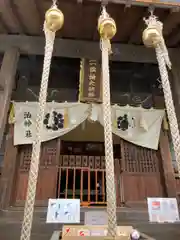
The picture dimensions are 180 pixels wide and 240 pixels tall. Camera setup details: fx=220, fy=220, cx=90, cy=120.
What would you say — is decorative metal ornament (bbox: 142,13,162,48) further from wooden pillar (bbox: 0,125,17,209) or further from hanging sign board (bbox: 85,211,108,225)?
wooden pillar (bbox: 0,125,17,209)

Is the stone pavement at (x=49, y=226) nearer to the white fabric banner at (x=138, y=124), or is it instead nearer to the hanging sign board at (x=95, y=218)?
the hanging sign board at (x=95, y=218)

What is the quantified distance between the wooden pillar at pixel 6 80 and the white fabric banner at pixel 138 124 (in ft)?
7.44

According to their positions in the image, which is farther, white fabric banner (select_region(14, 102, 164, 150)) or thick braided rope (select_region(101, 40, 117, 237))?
white fabric banner (select_region(14, 102, 164, 150))

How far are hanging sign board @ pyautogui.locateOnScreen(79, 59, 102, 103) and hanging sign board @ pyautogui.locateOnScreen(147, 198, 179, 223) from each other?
2.67 m

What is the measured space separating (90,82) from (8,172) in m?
2.87

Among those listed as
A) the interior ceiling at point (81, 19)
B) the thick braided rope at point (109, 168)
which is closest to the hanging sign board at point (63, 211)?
the thick braided rope at point (109, 168)

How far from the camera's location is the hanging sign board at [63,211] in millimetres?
4090

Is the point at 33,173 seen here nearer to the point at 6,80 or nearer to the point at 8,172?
the point at 8,172

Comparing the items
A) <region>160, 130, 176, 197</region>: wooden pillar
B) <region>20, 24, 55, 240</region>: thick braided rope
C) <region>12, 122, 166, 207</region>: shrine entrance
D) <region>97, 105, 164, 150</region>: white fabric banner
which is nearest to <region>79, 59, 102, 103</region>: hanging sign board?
<region>97, 105, 164, 150</region>: white fabric banner

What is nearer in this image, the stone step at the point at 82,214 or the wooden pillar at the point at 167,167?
the stone step at the point at 82,214

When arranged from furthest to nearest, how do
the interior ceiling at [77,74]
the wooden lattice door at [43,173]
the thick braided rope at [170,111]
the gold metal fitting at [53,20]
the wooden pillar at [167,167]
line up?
the interior ceiling at [77,74], the wooden pillar at [167,167], the wooden lattice door at [43,173], the gold metal fitting at [53,20], the thick braided rope at [170,111]

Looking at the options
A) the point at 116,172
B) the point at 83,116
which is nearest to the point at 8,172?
the point at 83,116

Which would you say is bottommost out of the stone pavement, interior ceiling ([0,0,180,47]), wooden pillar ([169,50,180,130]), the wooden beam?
the stone pavement

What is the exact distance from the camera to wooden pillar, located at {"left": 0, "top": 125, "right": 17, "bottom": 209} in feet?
15.1
